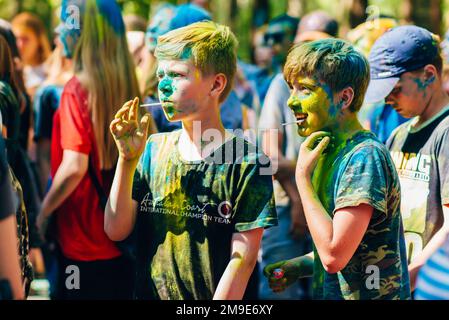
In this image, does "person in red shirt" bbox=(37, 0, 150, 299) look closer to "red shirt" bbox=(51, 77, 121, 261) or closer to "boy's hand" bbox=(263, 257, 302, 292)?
"red shirt" bbox=(51, 77, 121, 261)

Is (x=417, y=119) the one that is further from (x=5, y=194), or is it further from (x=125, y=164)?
(x=5, y=194)

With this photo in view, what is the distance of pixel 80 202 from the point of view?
519 centimetres

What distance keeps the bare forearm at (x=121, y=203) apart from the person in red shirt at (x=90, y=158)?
1.06 meters

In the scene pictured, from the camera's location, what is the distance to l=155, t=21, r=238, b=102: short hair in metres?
3.99

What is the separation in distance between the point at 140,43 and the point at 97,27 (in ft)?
4.79

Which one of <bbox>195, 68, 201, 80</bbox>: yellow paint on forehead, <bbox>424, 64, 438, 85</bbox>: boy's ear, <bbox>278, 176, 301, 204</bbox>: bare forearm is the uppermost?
<bbox>195, 68, 201, 80</bbox>: yellow paint on forehead

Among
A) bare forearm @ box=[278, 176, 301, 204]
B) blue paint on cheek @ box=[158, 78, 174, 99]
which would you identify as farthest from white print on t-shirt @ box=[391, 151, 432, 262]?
bare forearm @ box=[278, 176, 301, 204]

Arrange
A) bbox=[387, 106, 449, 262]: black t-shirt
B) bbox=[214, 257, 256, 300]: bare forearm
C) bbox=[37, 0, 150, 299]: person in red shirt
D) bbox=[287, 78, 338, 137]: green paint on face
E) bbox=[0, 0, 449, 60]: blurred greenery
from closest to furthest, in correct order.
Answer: bbox=[214, 257, 256, 300]: bare forearm < bbox=[287, 78, 338, 137]: green paint on face < bbox=[387, 106, 449, 262]: black t-shirt < bbox=[37, 0, 150, 299]: person in red shirt < bbox=[0, 0, 449, 60]: blurred greenery

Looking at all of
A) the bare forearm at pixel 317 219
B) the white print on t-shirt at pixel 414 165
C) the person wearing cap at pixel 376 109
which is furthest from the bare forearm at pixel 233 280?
the person wearing cap at pixel 376 109

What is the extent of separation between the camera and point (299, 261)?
4062 millimetres

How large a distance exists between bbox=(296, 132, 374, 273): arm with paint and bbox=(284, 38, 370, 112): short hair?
0.38 metres

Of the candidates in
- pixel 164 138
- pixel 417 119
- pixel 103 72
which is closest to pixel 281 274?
pixel 164 138
